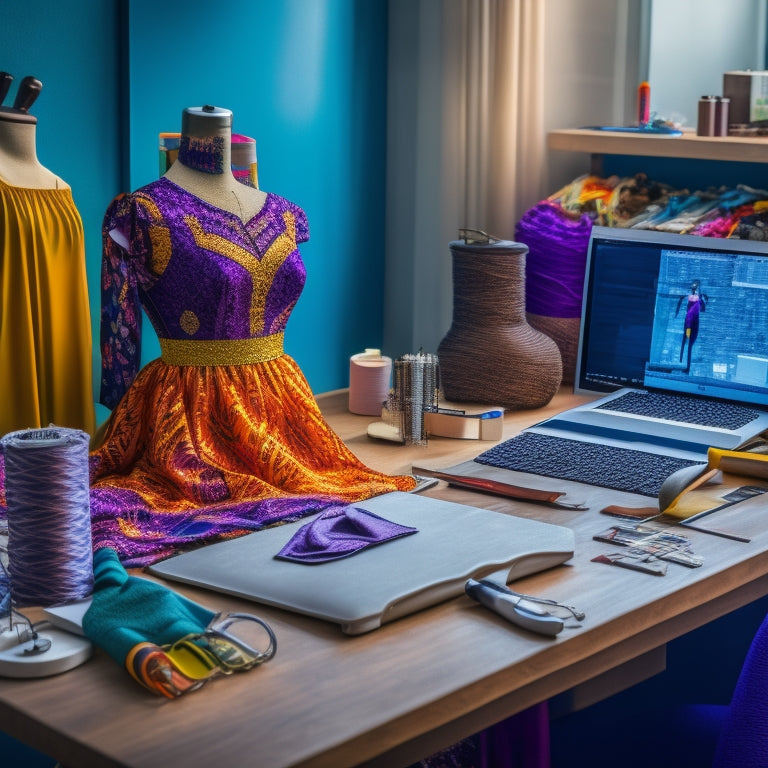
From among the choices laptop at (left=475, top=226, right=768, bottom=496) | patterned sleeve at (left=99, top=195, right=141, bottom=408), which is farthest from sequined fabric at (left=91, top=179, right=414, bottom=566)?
laptop at (left=475, top=226, right=768, bottom=496)

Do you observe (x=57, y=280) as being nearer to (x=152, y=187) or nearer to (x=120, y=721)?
(x=152, y=187)

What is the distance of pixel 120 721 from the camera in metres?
1.07

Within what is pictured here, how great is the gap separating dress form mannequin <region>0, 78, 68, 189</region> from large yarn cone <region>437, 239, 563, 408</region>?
29.2 inches

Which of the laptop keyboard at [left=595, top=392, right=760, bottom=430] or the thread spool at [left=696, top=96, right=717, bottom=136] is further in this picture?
the thread spool at [left=696, top=96, right=717, bottom=136]

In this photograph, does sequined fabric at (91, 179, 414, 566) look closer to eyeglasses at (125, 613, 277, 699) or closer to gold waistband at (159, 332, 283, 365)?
gold waistband at (159, 332, 283, 365)

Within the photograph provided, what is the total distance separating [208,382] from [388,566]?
1.73 ft

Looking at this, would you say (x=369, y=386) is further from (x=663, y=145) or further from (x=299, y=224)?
(x=663, y=145)

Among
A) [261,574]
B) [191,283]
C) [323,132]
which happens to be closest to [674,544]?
[261,574]

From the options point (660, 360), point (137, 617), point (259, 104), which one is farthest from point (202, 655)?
point (259, 104)

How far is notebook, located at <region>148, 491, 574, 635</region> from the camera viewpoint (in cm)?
128

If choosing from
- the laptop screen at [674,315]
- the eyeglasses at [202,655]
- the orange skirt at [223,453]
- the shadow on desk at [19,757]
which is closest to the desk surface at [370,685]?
the eyeglasses at [202,655]

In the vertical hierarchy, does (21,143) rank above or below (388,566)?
above

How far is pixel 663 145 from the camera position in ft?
7.76

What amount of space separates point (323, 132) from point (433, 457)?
83cm
